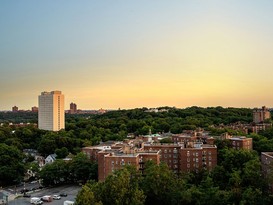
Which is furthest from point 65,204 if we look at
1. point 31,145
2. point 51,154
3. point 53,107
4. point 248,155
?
point 53,107

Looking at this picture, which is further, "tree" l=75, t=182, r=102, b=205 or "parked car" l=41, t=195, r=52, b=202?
"parked car" l=41, t=195, r=52, b=202

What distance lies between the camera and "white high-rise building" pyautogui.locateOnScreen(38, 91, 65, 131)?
124875mm

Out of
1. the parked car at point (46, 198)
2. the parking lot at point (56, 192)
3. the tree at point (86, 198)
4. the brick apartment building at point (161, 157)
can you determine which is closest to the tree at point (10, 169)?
the parking lot at point (56, 192)

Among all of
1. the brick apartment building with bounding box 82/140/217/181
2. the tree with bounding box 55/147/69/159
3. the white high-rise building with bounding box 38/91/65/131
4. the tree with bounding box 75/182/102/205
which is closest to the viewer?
the tree with bounding box 75/182/102/205

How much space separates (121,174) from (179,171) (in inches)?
502

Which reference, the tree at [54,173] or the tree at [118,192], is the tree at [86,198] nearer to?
the tree at [118,192]

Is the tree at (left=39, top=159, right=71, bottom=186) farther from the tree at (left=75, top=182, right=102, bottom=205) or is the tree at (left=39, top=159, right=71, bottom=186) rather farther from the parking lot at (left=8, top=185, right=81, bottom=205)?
the tree at (left=75, top=182, right=102, bottom=205)

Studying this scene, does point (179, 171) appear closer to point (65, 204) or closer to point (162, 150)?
point (162, 150)

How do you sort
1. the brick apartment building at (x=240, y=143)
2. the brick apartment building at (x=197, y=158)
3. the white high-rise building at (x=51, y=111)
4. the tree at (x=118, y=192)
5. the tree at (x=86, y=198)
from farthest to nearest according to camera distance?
the white high-rise building at (x=51, y=111) → the brick apartment building at (x=240, y=143) → the brick apartment building at (x=197, y=158) → the tree at (x=118, y=192) → the tree at (x=86, y=198)

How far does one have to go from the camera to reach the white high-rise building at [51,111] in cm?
12488

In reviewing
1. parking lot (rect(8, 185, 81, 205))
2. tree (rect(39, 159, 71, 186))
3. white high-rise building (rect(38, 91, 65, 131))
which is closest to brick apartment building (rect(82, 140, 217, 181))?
parking lot (rect(8, 185, 81, 205))

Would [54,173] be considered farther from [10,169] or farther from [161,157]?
[161,157]

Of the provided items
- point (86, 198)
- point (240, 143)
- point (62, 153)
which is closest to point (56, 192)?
point (86, 198)

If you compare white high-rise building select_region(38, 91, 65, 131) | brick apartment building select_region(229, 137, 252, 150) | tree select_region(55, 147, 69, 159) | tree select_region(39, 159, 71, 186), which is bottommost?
tree select_region(39, 159, 71, 186)
